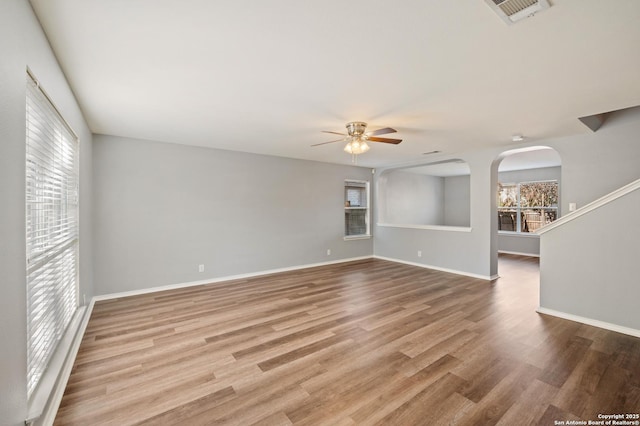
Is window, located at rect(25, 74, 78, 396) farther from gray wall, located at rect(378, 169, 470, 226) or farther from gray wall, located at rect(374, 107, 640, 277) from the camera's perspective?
gray wall, located at rect(378, 169, 470, 226)

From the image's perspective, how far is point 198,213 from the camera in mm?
4676

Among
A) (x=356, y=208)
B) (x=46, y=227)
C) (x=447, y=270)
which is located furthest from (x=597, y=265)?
(x=46, y=227)

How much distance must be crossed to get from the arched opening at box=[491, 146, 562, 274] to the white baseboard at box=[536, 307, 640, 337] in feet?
14.2

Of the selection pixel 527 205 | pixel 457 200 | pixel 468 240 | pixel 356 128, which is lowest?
pixel 468 240

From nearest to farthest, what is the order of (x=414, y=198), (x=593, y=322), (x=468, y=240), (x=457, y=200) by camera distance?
→ (x=593, y=322), (x=468, y=240), (x=414, y=198), (x=457, y=200)

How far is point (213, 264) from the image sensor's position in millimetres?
4840

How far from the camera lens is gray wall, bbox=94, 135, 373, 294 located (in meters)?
4.02

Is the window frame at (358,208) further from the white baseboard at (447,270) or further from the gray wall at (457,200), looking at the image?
the gray wall at (457,200)

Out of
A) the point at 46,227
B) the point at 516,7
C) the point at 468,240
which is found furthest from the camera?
the point at 468,240

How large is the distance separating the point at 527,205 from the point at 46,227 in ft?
33.0

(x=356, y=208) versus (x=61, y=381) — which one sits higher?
(x=356, y=208)

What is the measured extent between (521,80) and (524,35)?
2.39 ft

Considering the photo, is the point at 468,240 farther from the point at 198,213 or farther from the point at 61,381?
the point at 61,381

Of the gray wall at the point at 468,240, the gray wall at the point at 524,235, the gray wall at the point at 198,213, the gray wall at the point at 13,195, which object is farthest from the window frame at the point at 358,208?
the gray wall at the point at 13,195
